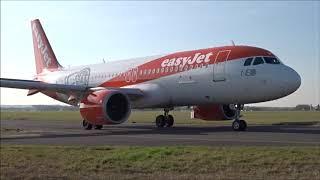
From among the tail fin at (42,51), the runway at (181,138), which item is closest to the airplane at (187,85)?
the runway at (181,138)

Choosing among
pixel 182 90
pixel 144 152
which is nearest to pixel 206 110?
pixel 182 90

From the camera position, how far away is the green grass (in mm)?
12000

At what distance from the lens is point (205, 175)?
12.0 metres

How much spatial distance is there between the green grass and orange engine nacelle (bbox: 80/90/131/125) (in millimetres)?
10863

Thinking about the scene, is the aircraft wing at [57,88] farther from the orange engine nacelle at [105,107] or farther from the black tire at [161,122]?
the black tire at [161,122]

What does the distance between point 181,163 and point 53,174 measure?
3416 mm

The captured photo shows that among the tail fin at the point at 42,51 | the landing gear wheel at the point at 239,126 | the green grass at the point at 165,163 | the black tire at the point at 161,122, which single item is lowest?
the green grass at the point at 165,163

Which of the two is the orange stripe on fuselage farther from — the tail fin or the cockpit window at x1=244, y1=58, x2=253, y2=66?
the tail fin

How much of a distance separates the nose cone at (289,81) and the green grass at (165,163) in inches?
378

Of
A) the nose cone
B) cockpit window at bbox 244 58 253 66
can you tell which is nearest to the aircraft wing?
cockpit window at bbox 244 58 253 66

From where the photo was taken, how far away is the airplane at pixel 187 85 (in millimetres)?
25484

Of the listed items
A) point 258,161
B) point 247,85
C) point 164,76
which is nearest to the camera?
point 258,161

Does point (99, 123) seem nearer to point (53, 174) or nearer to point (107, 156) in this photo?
point (107, 156)

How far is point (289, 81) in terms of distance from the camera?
81.5 ft
